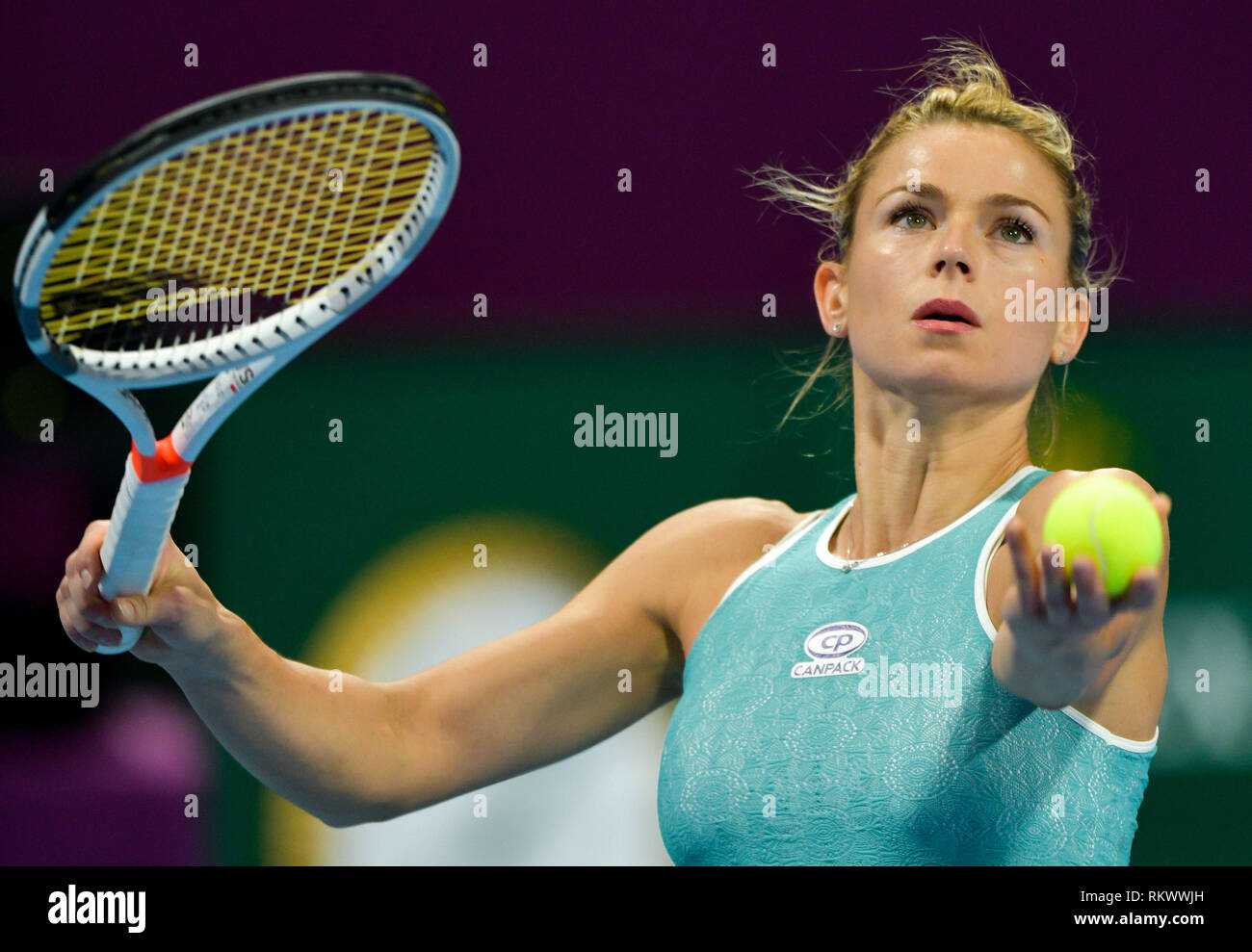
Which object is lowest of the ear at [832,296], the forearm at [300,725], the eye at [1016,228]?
the forearm at [300,725]

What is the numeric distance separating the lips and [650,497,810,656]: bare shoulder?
375mm

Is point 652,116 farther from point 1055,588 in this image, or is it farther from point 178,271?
point 1055,588

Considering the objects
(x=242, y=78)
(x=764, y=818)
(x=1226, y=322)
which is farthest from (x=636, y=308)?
(x=764, y=818)

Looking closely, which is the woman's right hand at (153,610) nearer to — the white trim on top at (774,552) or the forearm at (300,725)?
the forearm at (300,725)

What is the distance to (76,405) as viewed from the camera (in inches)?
119

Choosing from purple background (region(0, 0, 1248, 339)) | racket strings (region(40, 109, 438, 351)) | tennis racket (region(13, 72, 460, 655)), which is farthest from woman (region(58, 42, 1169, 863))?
purple background (region(0, 0, 1248, 339))

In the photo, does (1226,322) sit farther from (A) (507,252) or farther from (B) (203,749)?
(B) (203,749)

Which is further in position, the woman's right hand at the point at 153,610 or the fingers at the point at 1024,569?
the woman's right hand at the point at 153,610

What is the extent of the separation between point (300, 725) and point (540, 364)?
1.29m

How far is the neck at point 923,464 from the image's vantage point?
1731mm

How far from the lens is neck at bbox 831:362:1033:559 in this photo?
1731mm

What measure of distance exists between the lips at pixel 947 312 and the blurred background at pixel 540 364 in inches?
41.1

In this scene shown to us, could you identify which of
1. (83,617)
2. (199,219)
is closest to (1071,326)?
(199,219)

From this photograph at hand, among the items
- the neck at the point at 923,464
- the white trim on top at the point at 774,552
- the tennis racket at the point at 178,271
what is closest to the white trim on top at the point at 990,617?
the neck at the point at 923,464
